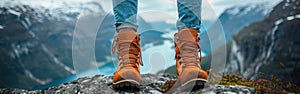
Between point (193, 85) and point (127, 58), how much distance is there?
830 mm

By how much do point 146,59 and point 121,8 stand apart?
979 mm

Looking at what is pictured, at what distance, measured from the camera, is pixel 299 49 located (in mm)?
107812

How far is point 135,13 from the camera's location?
131 inches

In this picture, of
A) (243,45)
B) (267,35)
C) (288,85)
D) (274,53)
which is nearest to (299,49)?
(274,53)

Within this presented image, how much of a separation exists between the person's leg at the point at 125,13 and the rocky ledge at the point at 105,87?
80 cm

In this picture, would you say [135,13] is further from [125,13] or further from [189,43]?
[189,43]

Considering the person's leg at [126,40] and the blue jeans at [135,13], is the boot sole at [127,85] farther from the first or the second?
the blue jeans at [135,13]

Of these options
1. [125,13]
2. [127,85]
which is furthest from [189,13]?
[127,85]

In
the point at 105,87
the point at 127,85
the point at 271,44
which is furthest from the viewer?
the point at 271,44

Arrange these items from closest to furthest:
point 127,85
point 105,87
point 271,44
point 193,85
Answer: 1. point 127,85
2. point 193,85
3. point 105,87
4. point 271,44

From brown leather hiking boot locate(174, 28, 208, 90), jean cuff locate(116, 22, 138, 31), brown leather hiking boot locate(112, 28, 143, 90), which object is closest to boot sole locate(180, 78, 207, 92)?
brown leather hiking boot locate(174, 28, 208, 90)

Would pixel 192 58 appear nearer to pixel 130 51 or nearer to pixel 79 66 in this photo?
pixel 130 51

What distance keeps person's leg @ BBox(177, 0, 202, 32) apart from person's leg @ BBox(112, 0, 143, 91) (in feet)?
1.80

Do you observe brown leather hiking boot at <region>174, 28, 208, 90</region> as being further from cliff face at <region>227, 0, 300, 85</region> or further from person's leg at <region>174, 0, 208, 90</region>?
cliff face at <region>227, 0, 300, 85</region>
